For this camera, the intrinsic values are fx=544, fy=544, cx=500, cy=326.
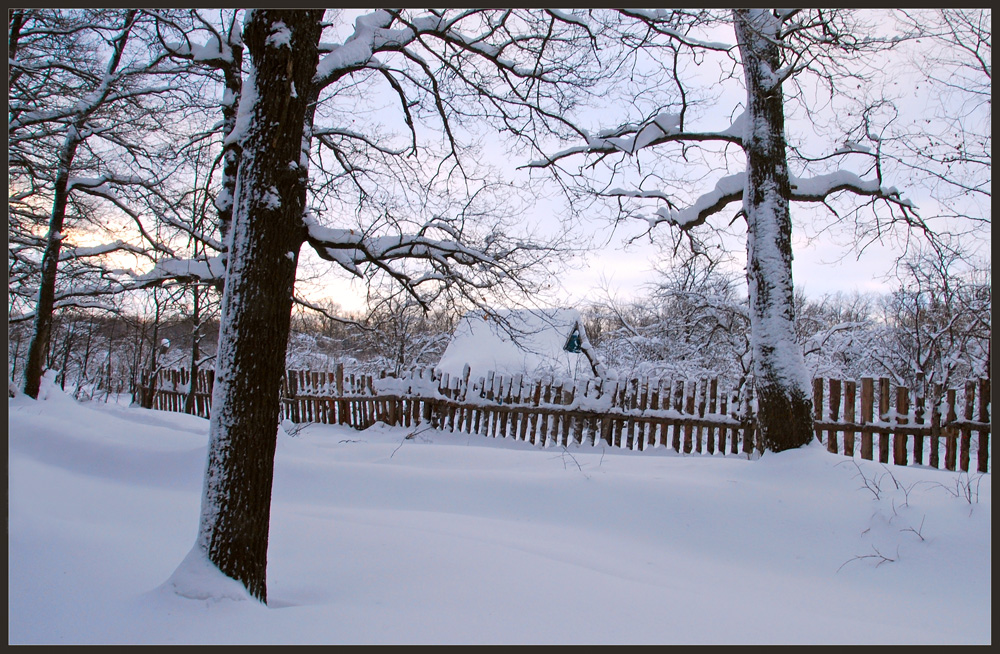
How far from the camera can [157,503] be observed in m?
Result: 5.25

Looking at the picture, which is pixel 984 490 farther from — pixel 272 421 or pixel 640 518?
pixel 272 421

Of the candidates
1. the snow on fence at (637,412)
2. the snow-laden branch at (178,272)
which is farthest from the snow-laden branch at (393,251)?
the snow on fence at (637,412)

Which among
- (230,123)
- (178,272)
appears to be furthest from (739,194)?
(178,272)

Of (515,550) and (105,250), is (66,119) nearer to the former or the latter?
(105,250)

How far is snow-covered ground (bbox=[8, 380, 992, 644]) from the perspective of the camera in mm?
2697

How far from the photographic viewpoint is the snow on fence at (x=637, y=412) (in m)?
7.20

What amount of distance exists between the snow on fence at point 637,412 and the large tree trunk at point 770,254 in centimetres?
64

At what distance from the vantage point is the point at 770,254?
618 centimetres

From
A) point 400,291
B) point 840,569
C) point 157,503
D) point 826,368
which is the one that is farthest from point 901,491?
point 826,368

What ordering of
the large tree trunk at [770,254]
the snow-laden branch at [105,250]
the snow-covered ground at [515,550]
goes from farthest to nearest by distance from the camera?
the snow-laden branch at [105,250] → the large tree trunk at [770,254] → the snow-covered ground at [515,550]

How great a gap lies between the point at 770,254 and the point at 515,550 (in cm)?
445

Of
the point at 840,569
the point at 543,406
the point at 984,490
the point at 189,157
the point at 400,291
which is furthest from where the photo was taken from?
the point at 543,406

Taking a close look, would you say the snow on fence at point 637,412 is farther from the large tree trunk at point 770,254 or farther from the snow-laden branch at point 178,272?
the snow-laden branch at point 178,272

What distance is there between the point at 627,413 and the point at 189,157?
740 cm
